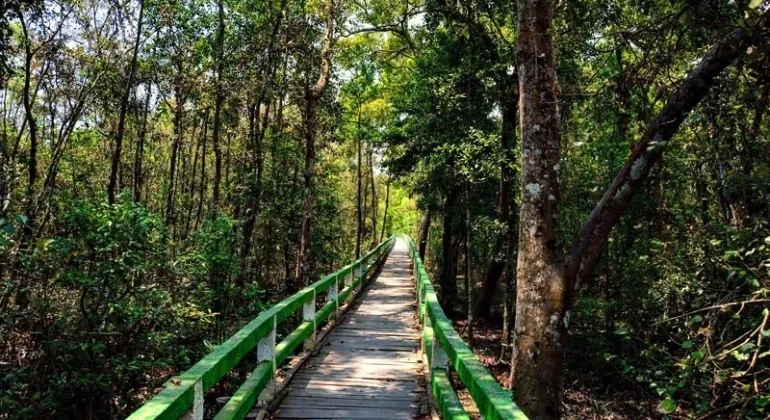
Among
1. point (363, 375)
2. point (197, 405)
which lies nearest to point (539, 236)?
point (363, 375)

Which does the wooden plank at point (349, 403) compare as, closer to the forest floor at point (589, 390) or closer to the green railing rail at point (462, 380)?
the green railing rail at point (462, 380)

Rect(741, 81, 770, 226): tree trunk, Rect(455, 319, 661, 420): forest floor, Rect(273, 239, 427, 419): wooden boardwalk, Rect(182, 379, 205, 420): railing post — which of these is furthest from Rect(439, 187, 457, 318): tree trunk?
Rect(182, 379, 205, 420): railing post

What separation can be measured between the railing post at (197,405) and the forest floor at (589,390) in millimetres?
9737

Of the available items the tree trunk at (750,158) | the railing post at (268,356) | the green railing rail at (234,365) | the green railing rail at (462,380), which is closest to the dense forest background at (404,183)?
the tree trunk at (750,158)

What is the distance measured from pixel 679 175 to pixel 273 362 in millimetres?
11191

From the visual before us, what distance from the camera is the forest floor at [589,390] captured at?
11.8m

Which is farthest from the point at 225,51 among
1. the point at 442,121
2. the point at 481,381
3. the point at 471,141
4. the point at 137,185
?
the point at 481,381

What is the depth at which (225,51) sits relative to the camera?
1541 centimetres

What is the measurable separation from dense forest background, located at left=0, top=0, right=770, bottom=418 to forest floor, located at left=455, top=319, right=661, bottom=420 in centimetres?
9

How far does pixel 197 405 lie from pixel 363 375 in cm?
367

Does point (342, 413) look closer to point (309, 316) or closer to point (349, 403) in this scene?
point (349, 403)

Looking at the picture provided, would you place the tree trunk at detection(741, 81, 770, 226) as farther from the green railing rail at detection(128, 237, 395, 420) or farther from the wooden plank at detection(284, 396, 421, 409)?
the green railing rail at detection(128, 237, 395, 420)

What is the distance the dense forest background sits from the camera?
520 centimetres

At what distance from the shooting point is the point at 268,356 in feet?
16.5
